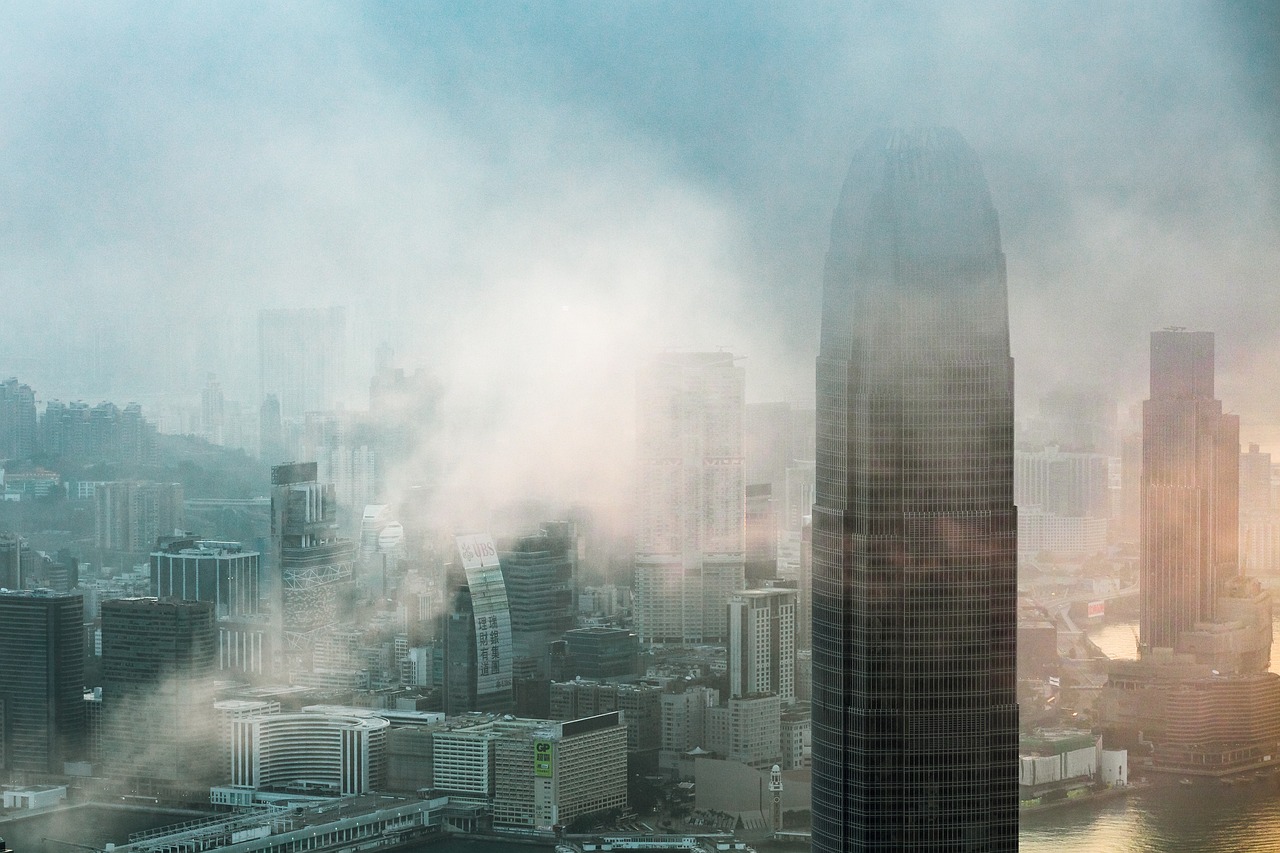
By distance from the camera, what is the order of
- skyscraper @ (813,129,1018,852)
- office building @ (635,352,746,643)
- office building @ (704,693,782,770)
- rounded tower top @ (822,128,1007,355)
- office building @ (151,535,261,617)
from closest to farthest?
skyscraper @ (813,129,1018,852)
rounded tower top @ (822,128,1007,355)
office building @ (704,693,782,770)
office building @ (635,352,746,643)
office building @ (151,535,261,617)

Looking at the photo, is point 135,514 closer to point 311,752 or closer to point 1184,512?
point 311,752

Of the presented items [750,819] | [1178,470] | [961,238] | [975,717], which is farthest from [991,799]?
[1178,470]

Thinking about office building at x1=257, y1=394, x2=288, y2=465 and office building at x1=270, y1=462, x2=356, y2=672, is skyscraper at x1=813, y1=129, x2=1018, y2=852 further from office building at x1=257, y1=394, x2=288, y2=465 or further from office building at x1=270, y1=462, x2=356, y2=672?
office building at x1=270, y1=462, x2=356, y2=672

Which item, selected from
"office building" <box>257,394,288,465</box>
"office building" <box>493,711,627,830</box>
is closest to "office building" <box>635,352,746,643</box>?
"office building" <box>493,711,627,830</box>

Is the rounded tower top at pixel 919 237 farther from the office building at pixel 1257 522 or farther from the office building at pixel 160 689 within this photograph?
the office building at pixel 160 689

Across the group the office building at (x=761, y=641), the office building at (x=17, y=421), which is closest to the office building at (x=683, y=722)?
the office building at (x=761, y=641)

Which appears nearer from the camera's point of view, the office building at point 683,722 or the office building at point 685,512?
the office building at point 683,722

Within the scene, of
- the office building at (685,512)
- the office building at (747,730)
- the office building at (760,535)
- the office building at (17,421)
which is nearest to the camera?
the office building at (747,730)
